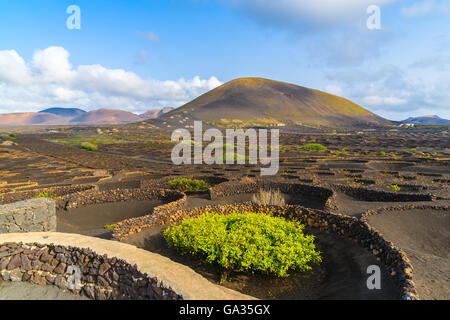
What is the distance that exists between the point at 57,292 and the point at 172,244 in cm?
374

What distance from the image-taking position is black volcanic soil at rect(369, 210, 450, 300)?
6602 millimetres

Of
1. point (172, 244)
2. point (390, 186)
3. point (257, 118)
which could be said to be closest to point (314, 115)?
point (257, 118)

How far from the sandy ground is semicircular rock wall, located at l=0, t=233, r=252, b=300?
0.13 metres

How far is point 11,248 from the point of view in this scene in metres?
7.96

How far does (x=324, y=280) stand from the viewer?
311 inches

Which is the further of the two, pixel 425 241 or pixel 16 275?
pixel 425 241

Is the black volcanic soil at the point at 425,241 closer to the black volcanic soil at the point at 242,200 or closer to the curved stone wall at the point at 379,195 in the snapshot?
the curved stone wall at the point at 379,195

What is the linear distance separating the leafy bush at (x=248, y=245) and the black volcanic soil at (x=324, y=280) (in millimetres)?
247

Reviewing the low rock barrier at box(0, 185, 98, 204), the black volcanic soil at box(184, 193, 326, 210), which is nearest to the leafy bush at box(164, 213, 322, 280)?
the black volcanic soil at box(184, 193, 326, 210)

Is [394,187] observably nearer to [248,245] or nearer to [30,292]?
[248,245]

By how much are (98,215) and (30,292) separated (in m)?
8.53

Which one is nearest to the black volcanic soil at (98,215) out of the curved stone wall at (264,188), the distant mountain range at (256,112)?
the curved stone wall at (264,188)

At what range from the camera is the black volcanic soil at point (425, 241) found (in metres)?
6.60

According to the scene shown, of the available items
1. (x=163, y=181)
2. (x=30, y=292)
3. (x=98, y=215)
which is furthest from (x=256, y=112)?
(x=30, y=292)
